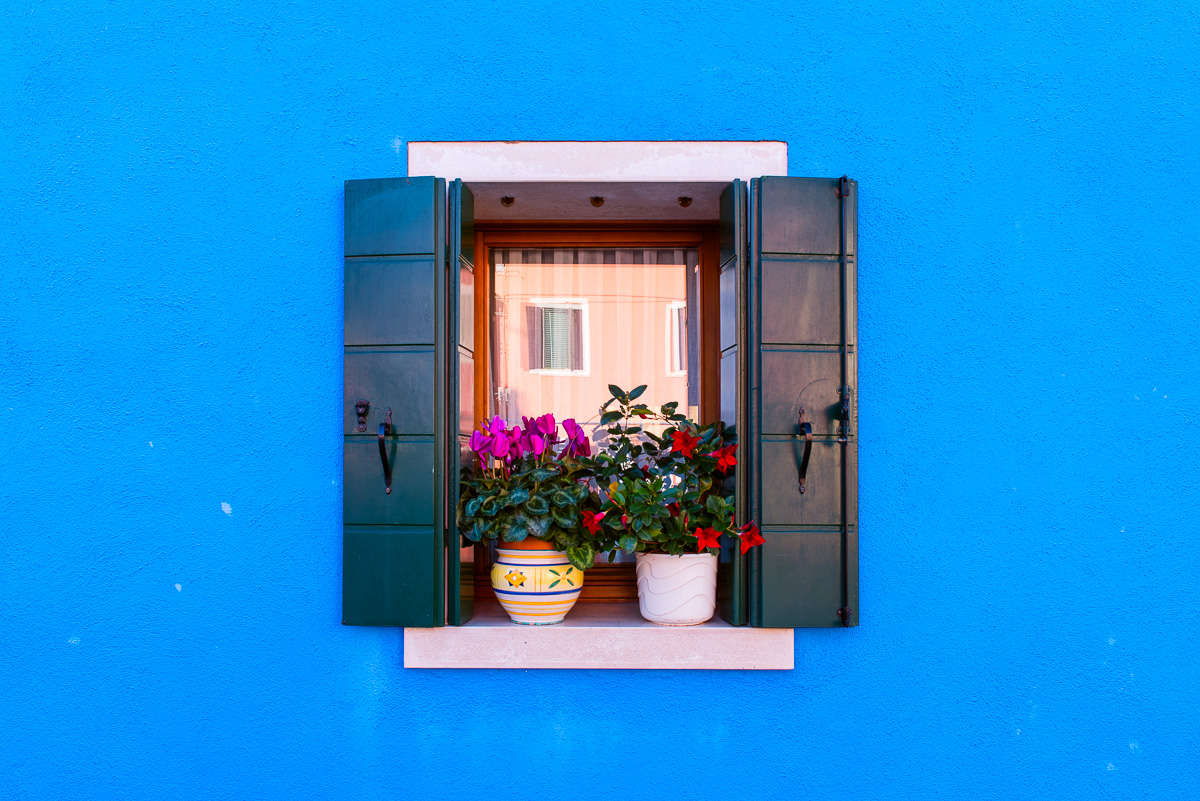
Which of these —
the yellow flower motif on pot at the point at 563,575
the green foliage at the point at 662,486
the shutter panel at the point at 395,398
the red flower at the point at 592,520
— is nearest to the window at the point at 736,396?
the shutter panel at the point at 395,398

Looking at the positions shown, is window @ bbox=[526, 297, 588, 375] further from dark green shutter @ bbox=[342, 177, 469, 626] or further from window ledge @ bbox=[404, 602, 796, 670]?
window ledge @ bbox=[404, 602, 796, 670]

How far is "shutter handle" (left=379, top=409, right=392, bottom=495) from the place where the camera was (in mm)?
2199

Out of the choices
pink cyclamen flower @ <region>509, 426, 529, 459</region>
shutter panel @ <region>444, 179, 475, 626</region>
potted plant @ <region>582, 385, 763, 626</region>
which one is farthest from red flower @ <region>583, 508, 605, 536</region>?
shutter panel @ <region>444, 179, 475, 626</region>

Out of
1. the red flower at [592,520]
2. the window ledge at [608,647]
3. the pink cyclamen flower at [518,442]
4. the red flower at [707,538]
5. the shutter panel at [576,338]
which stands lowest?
the window ledge at [608,647]

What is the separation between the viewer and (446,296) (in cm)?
229

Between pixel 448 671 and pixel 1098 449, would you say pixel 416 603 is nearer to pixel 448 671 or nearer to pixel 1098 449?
pixel 448 671

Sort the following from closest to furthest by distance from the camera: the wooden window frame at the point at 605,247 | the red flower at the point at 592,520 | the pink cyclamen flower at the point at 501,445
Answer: the red flower at the point at 592,520 < the pink cyclamen flower at the point at 501,445 < the wooden window frame at the point at 605,247

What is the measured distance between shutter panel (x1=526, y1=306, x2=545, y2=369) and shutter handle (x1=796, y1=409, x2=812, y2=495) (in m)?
1.00

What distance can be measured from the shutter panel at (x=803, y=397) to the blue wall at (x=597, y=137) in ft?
0.40

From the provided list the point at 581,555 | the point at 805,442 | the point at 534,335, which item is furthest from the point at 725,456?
the point at 534,335

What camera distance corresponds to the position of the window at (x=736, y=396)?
2.23 meters

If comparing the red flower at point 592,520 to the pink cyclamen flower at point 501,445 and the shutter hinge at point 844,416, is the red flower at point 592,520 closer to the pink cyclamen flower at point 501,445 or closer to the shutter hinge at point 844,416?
the pink cyclamen flower at point 501,445

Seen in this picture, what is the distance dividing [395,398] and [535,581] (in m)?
0.72

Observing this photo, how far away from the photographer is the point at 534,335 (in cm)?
273
